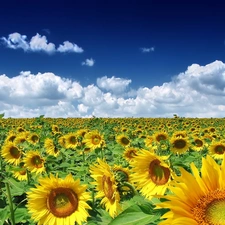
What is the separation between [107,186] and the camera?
331 centimetres

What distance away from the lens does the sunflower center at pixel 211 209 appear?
74.2 inches

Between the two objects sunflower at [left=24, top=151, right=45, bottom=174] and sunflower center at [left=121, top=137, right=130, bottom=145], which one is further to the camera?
sunflower center at [left=121, top=137, right=130, bottom=145]

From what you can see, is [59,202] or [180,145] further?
[180,145]

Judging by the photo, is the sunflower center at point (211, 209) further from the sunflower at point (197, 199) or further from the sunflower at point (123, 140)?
the sunflower at point (123, 140)

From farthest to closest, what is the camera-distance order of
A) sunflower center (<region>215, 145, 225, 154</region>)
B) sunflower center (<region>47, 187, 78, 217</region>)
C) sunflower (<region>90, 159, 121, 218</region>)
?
sunflower center (<region>215, 145, 225, 154</region>)
sunflower center (<region>47, 187, 78, 217</region>)
sunflower (<region>90, 159, 121, 218</region>)

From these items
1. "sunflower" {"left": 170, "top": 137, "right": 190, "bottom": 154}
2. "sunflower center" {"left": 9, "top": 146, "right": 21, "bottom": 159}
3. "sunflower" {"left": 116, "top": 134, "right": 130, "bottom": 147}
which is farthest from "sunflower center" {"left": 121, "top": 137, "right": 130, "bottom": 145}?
"sunflower center" {"left": 9, "top": 146, "right": 21, "bottom": 159}

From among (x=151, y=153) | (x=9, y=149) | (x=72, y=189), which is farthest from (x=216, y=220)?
(x=9, y=149)

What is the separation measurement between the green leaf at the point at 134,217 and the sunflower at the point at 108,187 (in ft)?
3.37

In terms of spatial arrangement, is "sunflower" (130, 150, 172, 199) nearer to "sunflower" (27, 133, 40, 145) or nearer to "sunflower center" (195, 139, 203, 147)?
"sunflower" (27, 133, 40, 145)

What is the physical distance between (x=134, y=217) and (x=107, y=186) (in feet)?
4.02

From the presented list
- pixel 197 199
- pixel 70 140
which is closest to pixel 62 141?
pixel 70 140

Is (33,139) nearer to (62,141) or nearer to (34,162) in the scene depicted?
(62,141)

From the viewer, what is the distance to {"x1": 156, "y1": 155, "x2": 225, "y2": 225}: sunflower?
6.09 feet

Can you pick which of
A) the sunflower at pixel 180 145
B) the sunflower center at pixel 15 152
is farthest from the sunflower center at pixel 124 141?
the sunflower center at pixel 15 152
